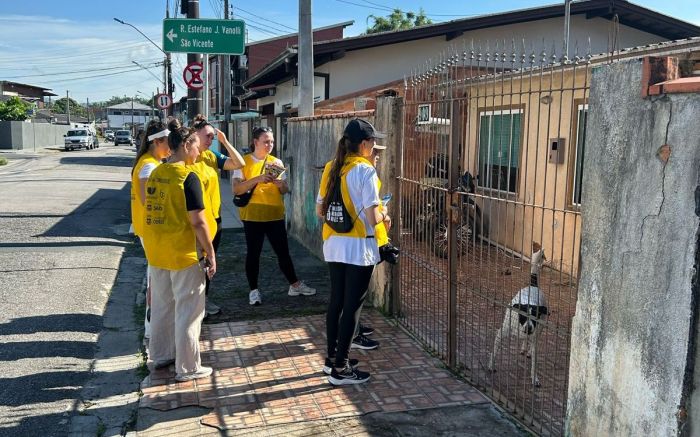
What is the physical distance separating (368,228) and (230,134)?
1883cm

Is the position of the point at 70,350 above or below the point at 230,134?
below

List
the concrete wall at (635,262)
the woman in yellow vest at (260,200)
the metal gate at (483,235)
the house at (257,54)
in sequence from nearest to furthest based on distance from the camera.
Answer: the concrete wall at (635,262)
the metal gate at (483,235)
the woman in yellow vest at (260,200)
the house at (257,54)

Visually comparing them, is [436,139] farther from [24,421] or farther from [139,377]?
[24,421]

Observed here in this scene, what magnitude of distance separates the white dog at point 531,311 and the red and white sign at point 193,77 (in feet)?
27.9

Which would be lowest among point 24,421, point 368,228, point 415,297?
point 24,421

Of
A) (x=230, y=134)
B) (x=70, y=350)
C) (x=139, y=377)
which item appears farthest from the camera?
(x=230, y=134)

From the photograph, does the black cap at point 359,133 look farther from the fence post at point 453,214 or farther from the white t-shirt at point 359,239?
the fence post at point 453,214

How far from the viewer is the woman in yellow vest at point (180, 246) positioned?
4191mm

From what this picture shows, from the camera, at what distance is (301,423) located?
3.90 meters

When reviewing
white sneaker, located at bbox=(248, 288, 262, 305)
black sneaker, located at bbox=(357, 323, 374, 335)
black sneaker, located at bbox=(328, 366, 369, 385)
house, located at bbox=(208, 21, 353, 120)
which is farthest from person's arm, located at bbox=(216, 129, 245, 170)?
house, located at bbox=(208, 21, 353, 120)

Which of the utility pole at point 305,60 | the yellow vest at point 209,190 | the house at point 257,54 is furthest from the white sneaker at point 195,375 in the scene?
the house at point 257,54

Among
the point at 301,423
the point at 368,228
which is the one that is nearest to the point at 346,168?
the point at 368,228

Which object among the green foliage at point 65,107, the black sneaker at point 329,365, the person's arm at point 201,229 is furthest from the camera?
the green foliage at point 65,107

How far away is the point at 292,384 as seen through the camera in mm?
4492
